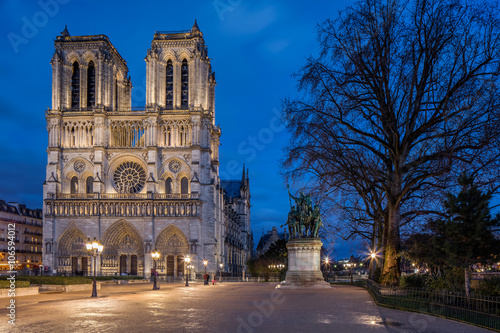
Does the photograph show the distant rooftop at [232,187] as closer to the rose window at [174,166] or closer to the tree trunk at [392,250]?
the rose window at [174,166]

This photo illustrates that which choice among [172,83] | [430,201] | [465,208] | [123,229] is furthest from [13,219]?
[465,208]

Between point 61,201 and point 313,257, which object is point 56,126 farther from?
point 313,257

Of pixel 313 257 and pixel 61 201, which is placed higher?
pixel 61 201

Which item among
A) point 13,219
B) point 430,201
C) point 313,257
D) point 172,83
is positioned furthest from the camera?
point 13,219

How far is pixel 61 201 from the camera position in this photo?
6450 centimetres

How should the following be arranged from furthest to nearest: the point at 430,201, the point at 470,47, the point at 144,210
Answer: the point at 144,210 → the point at 430,201 → the point at 470,47

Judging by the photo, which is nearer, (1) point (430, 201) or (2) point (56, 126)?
(1) point (430, 201)

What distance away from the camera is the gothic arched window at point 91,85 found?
227ft

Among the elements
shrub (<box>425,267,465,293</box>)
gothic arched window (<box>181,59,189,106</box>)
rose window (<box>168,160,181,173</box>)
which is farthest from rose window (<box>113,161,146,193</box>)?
shrub (<box>425,267,465,293</box>)

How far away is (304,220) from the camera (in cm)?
3053

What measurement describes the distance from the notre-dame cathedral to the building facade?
12.4 meters

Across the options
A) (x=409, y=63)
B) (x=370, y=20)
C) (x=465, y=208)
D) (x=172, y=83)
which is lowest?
(x=465, y=208)

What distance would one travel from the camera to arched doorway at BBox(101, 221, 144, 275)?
210ft

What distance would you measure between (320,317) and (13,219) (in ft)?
237
